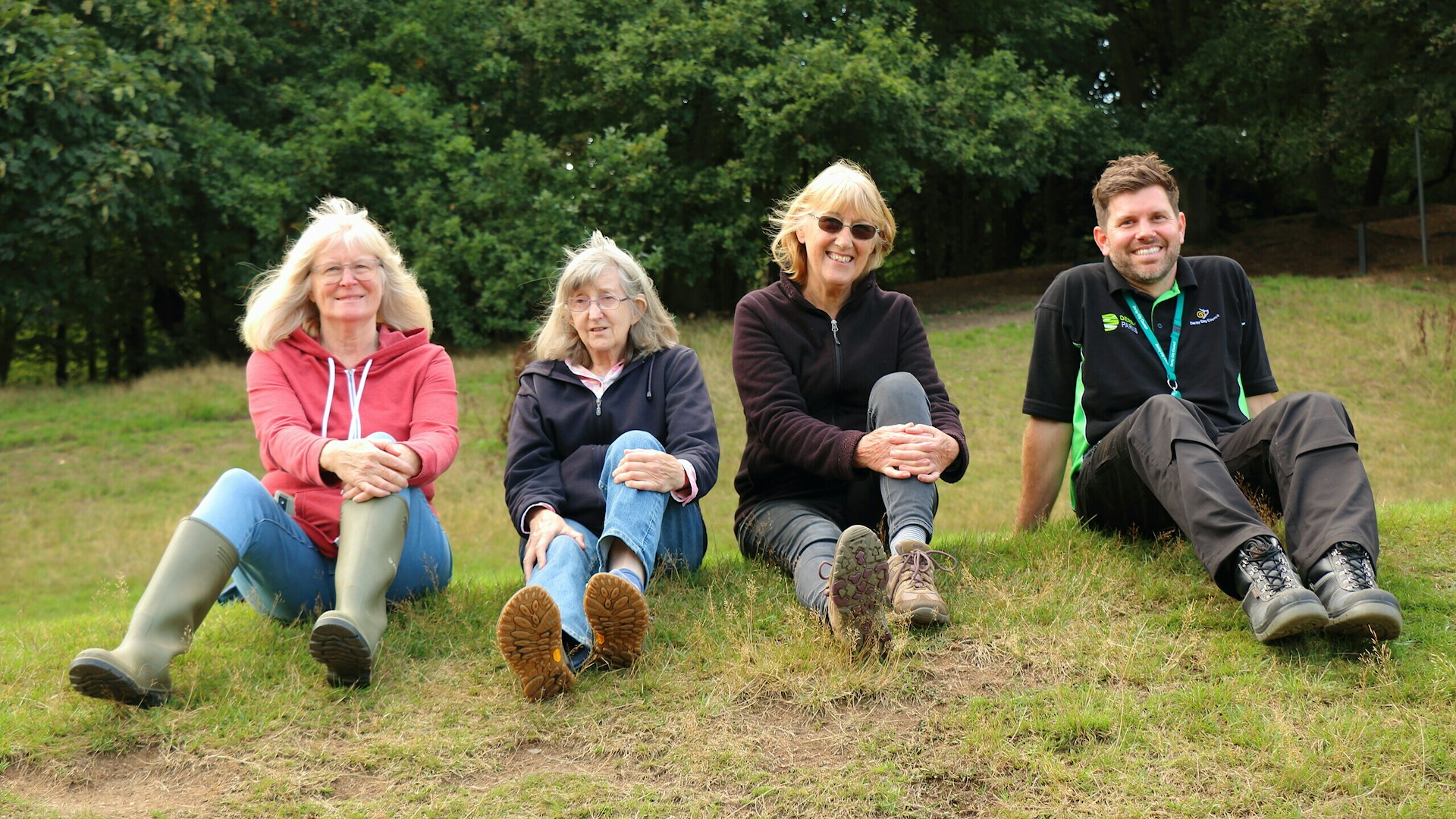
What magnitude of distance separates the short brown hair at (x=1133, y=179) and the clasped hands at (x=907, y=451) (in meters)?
1.16

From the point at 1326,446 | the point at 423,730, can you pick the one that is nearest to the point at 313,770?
the point at 423,730

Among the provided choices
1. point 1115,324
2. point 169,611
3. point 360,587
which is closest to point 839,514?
point 1115,324

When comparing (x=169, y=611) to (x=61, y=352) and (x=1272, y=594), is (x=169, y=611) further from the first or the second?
(x=61, y=352)

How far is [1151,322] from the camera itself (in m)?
4.83

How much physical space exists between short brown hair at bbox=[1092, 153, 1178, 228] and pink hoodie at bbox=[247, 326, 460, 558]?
2718 millimetres

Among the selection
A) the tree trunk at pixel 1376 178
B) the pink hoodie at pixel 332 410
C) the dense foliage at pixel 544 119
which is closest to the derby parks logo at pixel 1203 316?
the pink hoodie at pixel 332 410

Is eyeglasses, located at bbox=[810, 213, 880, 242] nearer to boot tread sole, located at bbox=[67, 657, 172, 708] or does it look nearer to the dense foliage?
boot tread sole, located at bbox=[67, 657, 172, 708]

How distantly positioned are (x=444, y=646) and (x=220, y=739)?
2.93 feet

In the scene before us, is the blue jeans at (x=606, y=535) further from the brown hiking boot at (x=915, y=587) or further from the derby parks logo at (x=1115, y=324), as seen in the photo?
the derby parks logo at (x=1115, y=324)

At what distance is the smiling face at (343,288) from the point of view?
455 cm

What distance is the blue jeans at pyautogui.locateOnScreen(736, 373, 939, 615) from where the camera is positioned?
4.35 meters

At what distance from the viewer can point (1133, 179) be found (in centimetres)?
476

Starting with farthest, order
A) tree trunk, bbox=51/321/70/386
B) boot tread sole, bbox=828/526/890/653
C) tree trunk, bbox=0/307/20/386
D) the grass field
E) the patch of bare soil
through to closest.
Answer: tree trunk, bbox=51/321/70/386, tree trunk, bbox=0/307/20/386, boot tread sole, bbox=828/526/890/653, the patch of bare soil, the grass field

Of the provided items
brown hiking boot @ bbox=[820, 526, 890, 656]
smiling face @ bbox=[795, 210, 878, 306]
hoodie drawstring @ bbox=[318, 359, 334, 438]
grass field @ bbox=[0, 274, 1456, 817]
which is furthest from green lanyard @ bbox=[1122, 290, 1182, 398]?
hoodie drawstring @ bbox=[318, 359, 334, 438]
